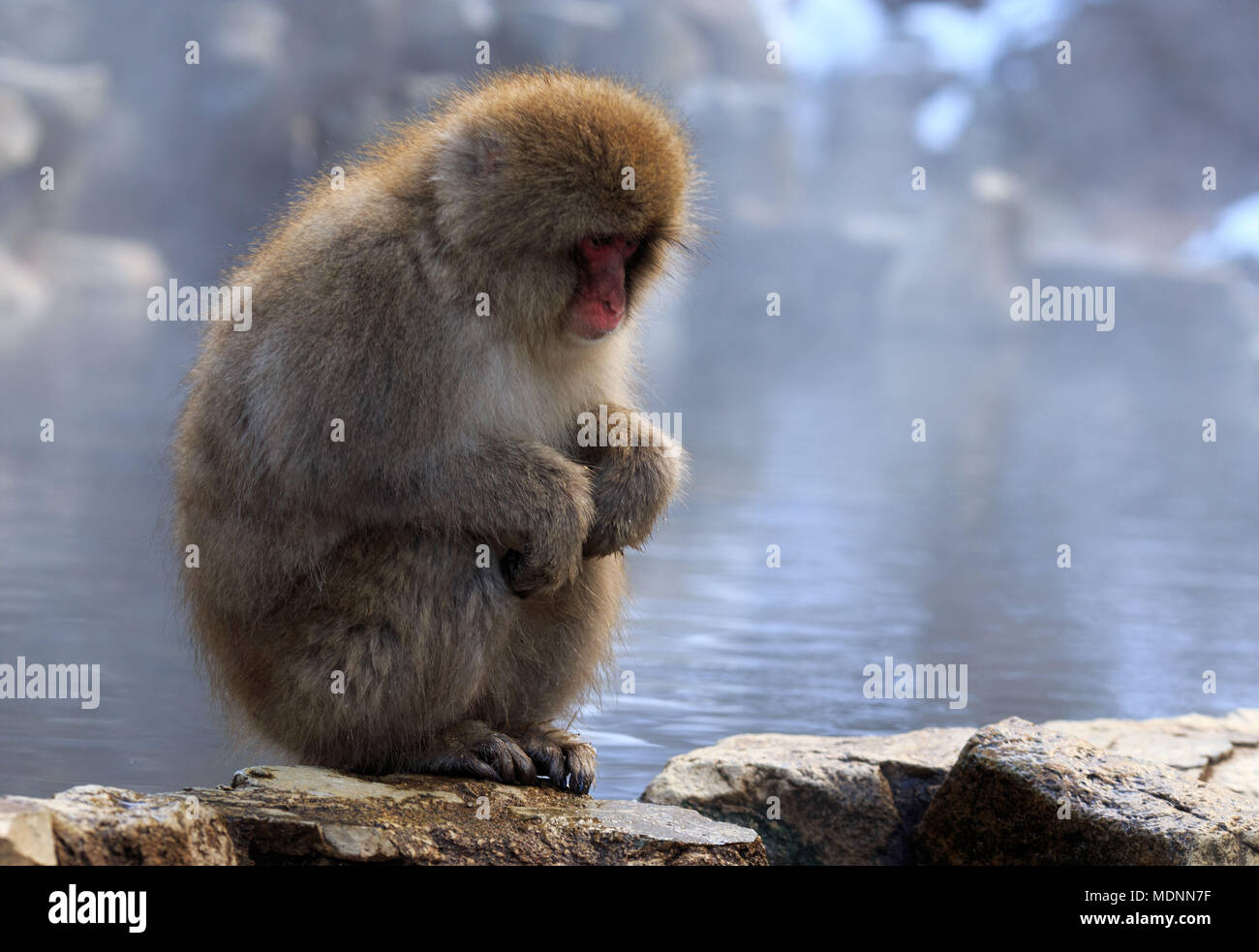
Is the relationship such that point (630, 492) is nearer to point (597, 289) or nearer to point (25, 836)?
point (597, 289)

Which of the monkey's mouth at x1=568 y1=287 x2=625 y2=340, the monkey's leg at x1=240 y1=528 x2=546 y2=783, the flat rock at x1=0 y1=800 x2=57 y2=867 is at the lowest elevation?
the flat rock at x1=0 y1=800 x2=57 y2=867

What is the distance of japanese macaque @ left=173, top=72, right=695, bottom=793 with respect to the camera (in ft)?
10.2

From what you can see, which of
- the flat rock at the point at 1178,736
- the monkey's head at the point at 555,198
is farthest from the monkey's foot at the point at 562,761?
the flat rock at the point at 1178,736

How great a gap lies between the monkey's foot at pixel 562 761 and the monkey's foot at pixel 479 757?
64 mm

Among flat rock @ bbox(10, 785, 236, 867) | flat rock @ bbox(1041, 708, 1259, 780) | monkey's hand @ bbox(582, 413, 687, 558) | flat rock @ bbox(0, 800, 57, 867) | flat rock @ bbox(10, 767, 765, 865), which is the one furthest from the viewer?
flat rock @ bbox(1041, 708, 1259, 780)

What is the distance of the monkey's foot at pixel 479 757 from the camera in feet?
10.8

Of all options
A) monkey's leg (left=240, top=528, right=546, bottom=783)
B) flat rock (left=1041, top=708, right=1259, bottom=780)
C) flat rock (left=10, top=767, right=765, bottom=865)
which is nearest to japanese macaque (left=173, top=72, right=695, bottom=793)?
monkey's leg (left=240, top=528, right=546, bottom=783)

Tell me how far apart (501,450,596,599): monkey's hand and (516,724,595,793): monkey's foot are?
17.2 inches

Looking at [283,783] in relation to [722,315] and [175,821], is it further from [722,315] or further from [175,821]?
[722,315]

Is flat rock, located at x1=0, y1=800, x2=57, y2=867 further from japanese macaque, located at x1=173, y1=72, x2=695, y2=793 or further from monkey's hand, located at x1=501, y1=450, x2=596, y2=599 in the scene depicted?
monkey's hand, located at x1=501, y1=450, x2=596, y2=599

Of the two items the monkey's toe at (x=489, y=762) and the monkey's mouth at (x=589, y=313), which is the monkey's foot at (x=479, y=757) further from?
the monkey's mouth at (x=589, y=313)

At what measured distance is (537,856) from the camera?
2.90 m

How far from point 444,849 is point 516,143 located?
158cm

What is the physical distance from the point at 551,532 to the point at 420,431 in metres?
0.37
